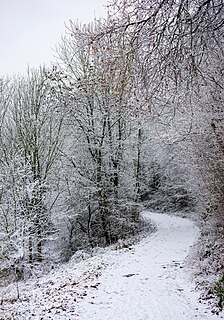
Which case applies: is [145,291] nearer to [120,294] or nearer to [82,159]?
[120,294]

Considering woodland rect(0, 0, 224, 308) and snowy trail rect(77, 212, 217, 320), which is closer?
snowy trail rect(77, 212, 217, 320)

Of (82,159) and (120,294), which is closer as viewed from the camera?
(120,294)

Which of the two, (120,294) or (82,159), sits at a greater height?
(82,159)

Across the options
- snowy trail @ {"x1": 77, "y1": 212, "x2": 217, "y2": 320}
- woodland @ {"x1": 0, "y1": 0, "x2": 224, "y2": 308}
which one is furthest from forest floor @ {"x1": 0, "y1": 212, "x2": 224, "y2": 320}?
woodland @ {"x1": 0, "y1": 0, "x2": 224, "y2": 308}

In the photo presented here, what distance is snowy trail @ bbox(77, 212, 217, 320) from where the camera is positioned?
6.76 m

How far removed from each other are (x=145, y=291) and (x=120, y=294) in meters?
0.64

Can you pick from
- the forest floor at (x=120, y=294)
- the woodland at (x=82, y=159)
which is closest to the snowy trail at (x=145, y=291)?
the forest floor at (x=120, y=294)

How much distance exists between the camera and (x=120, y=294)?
328 inches

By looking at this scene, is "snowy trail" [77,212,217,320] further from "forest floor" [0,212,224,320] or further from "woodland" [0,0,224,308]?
"woodland" [0,0,224,308]

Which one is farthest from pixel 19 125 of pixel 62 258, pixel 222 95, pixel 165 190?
pixel 165 190

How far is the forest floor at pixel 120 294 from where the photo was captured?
687cm

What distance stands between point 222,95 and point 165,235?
12028 millimetres

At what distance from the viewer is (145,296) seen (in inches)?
315

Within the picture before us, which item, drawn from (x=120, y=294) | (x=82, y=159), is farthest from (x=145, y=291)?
(x=82, y=159)
